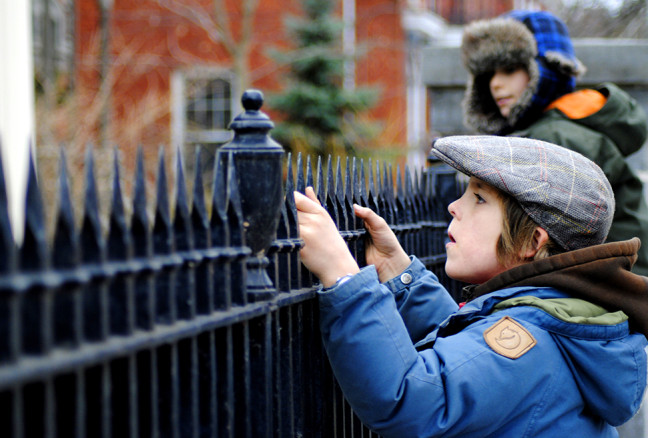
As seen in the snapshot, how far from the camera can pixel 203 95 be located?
648 inches

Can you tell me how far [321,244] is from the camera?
6.35ft

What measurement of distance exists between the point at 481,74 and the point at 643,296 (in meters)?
2.41

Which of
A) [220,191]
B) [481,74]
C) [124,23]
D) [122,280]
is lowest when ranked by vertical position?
[122,280]

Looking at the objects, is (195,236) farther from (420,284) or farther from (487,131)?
(487,131)

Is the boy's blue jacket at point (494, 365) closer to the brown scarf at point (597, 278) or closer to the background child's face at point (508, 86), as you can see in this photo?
the brown scarf at point (597, 278)

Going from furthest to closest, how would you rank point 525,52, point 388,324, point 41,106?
point 41,106, point 525,52, point 388,324

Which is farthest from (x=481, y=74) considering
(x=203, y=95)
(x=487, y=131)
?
(x=203, y=95)

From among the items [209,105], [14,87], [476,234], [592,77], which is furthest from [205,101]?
[476,234]

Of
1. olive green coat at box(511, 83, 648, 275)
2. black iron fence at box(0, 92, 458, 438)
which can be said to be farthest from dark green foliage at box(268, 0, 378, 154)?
black iron fence at box(0, 92, 458, 438)

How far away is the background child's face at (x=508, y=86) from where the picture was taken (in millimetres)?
3965

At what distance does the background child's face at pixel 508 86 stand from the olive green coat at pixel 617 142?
351mm

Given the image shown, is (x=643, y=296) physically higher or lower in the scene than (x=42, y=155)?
lower

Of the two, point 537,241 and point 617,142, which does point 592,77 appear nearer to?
point 617,142

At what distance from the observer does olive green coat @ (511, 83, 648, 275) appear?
3471 millimetres
